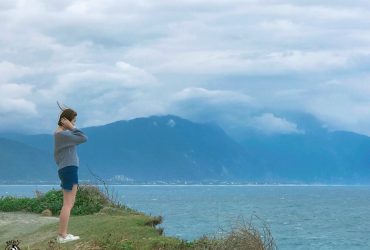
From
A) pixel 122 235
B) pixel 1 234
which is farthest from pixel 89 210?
pixel 122 235

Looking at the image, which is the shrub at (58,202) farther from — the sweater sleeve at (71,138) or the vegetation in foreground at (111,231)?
the sweater sleeve at (71,138)

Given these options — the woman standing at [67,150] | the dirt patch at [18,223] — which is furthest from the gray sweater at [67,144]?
the dirt patch at [18,223]

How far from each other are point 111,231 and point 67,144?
2341 millimetres

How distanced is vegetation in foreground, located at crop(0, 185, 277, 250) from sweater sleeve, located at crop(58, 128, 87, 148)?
184 centimetres

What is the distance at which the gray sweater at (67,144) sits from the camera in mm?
14727

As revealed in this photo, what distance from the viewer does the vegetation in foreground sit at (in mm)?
14477

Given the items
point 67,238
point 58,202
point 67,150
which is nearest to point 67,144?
point 67,150

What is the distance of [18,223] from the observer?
61.7ft

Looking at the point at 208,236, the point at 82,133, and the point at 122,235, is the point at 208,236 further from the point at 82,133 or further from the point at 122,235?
the point at 82,133

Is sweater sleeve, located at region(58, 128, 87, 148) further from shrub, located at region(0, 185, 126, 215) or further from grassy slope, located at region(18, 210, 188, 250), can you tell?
shrub, located at region(0, 185, 126, 215)

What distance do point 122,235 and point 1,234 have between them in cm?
351

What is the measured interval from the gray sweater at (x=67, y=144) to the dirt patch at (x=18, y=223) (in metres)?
2.87

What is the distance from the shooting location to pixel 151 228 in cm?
1655

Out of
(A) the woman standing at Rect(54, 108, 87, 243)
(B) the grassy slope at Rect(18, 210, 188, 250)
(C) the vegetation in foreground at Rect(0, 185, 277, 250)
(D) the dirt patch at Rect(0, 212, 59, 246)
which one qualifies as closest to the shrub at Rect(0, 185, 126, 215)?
(C) the vegetation in foreground at Rect(0, 185, 277, 250)
